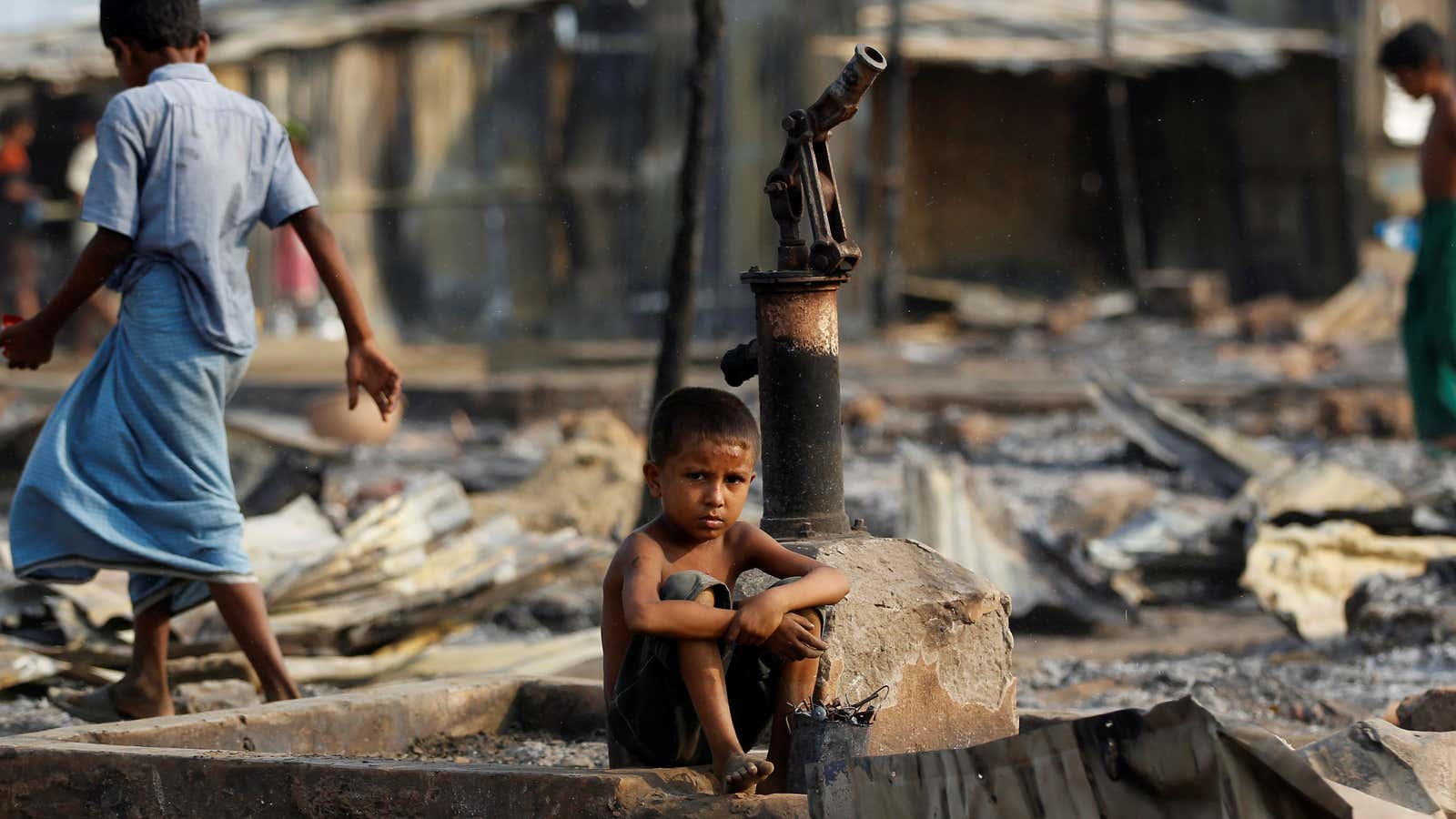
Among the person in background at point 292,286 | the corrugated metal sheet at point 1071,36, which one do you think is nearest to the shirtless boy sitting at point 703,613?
the person in background at point 292,286

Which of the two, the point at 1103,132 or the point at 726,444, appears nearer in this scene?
the point at 726,444

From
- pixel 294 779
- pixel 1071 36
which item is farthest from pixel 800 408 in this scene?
pixel 1071 36

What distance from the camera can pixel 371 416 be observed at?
10.1 metres

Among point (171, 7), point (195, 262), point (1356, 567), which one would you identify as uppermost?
point (171, 7)

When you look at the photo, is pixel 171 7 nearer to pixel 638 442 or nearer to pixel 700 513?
pixel 700 513

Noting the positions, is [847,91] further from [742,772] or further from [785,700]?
[742,772]

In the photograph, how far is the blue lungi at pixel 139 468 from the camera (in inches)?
153

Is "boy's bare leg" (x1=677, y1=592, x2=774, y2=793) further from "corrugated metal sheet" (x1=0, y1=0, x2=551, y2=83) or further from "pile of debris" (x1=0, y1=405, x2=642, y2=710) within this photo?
"corrugated metal sheet" (x1=0, y1=0, x2=551, y2=83)

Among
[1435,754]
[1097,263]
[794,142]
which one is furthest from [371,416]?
[1097,263]

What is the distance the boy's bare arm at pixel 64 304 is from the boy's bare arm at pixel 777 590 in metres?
1.65

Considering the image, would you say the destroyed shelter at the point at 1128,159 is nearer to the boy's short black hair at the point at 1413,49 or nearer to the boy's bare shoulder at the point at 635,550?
the boy's short black hair at the point at 1413,49

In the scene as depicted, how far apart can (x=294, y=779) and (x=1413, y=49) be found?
5593mm

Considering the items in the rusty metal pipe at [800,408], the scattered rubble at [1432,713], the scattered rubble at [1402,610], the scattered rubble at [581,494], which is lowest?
the scattered rubble at [1402,610]

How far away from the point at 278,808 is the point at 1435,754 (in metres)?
1.86
